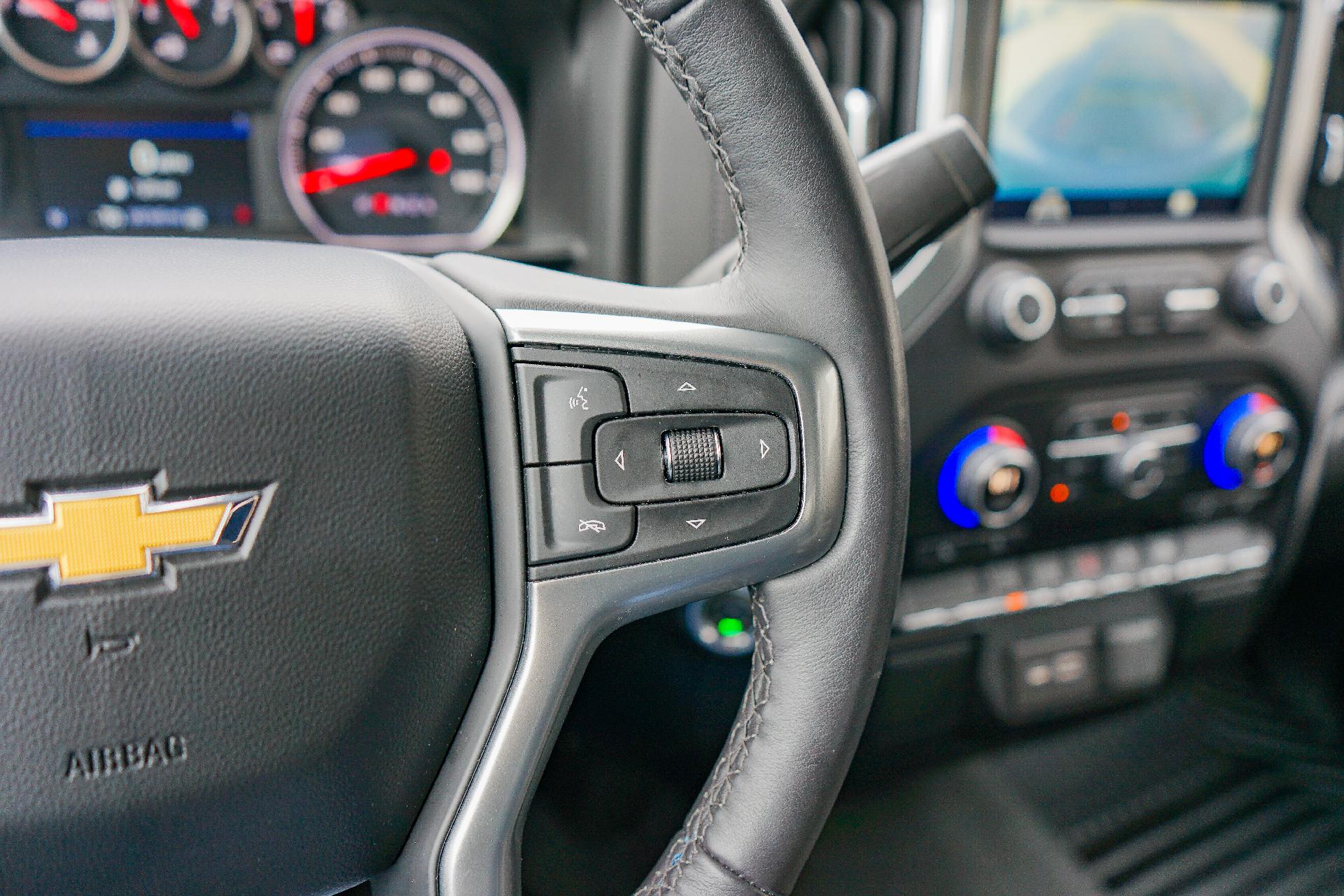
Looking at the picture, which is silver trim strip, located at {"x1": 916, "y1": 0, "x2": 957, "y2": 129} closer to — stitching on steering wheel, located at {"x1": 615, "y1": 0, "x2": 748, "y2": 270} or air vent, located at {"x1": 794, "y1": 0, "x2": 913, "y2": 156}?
air vent, located at {"x1": 794, "y1": 0, "x2": 913, "y2": 156}

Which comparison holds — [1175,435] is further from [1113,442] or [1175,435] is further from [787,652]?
[787,652]

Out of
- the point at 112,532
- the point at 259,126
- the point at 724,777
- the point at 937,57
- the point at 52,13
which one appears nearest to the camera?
the point at 112,532

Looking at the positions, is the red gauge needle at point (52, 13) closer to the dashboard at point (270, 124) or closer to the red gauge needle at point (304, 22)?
the dashboard at point (270, 124)

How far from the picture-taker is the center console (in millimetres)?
1010

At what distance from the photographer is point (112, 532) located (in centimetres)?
45

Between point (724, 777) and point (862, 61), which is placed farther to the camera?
point (862, 61)

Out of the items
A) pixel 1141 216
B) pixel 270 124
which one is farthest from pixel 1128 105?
pixel 270 124

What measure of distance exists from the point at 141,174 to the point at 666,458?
831mm

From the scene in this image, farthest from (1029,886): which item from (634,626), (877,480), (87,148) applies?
(87,148)

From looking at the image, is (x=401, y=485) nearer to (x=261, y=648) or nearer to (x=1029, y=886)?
(x=261, y=648)

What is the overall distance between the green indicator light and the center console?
0.58 ft

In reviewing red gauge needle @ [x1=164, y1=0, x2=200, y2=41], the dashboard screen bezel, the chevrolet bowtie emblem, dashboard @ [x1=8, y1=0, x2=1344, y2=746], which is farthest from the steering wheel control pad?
red gauge needle @ [x1=164, y1=0, x2=200, y2=41]

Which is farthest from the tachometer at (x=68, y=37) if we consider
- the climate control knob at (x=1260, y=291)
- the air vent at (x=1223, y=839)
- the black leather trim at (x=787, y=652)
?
the air vent at (x=1223, y=839)

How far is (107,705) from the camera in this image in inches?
18.1
